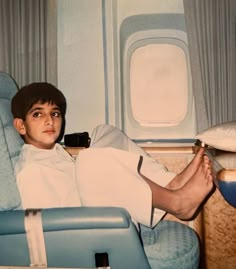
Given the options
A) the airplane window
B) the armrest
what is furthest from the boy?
the airplane window

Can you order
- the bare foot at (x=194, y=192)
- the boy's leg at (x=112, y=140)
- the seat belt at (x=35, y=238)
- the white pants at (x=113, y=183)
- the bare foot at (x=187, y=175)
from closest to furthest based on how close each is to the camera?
the seat belt at (x=35, y=238) → the white pants at (x=113, y=183) → the bare foot at (x=194, y=192) → the bare foot at (x=187, y=175) → the boy's leg at (x=112, y=140)

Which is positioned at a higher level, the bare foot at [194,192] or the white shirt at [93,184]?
the white shirt at [93,184]

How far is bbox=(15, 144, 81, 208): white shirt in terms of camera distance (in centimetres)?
133

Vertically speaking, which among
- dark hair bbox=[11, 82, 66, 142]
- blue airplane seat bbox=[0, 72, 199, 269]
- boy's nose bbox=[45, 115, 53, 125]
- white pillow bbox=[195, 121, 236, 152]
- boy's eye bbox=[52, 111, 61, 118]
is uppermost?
dark hair bbox=[11, 82, 66, 142]

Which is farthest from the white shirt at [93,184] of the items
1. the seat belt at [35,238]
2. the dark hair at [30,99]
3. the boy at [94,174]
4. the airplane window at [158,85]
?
the airplane window at [158,85]

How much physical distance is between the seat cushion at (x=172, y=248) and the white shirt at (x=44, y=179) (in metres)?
0.34

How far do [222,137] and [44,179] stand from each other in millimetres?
734

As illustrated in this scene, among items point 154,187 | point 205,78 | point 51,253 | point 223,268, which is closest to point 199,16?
point 205,78

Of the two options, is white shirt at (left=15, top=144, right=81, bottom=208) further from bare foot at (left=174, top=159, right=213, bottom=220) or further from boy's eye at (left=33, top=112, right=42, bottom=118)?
bare foot at (left=174, top=159, right=213, bottom=220)

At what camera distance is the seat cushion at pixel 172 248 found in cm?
128

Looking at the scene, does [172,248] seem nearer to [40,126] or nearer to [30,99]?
[40,126]

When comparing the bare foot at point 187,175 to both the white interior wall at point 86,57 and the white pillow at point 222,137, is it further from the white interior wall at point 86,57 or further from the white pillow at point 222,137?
the white interior wall at point 86,57

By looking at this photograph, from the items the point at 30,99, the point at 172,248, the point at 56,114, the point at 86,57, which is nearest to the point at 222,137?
the point at 172,248

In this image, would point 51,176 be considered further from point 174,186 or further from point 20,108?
point 174,186
